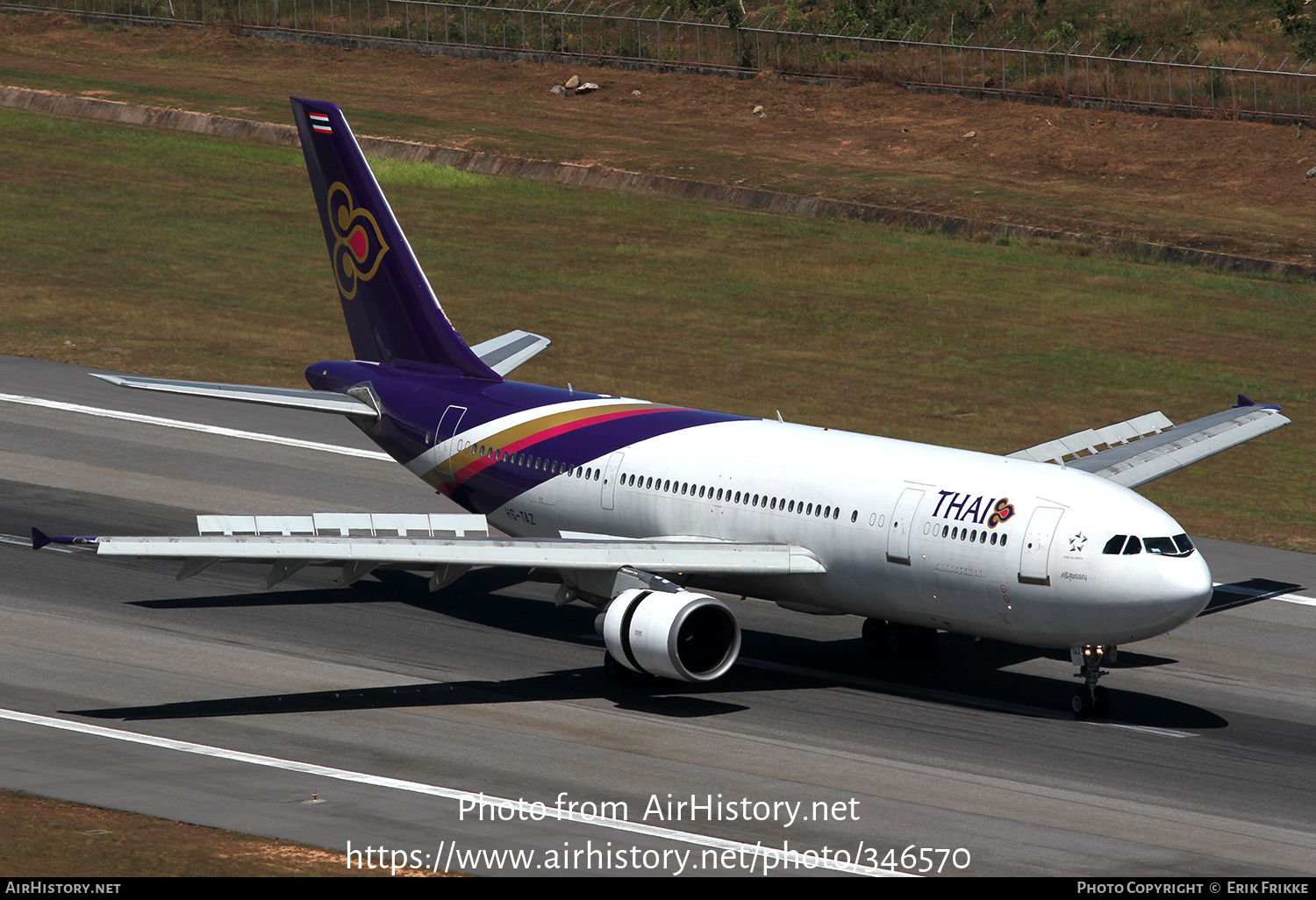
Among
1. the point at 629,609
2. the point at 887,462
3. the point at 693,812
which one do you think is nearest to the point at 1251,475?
the point at 887,462

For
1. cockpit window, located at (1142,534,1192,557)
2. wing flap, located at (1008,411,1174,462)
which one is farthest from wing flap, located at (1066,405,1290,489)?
cockpit window, located at (1142,534,1192,557)

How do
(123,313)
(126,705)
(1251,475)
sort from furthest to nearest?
(123,313) → (1251,475) → (126,705)

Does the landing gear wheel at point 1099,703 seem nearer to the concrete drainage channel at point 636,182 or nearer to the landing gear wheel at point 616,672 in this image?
the landing gear wheel at point 616,672

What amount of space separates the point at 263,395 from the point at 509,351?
26.0 feet

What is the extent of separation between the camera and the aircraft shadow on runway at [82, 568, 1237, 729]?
105 feet

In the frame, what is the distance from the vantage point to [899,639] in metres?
35.7

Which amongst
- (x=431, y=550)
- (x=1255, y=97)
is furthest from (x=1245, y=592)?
(x=1255, y=97)

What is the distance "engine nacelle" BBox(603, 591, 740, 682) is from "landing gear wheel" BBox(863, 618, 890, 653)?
482cm

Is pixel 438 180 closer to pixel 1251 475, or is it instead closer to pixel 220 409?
pixel 220 409

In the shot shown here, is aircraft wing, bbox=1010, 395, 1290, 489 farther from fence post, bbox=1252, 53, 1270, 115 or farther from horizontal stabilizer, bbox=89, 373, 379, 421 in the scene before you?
fence post, bbox=1252, 53, 1270, 115

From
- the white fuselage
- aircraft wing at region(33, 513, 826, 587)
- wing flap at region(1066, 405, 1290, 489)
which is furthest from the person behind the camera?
wing flap at region(1066, 405, 1290, 489)

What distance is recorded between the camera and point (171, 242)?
7600cm

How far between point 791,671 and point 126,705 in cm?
1286

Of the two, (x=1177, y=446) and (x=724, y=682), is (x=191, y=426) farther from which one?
(x=1177, y=446)
